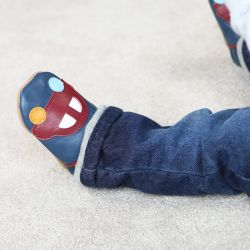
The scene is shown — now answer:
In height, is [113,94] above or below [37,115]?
below

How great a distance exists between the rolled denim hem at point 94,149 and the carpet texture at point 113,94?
31 millimetres

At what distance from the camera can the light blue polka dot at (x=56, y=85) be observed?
0.62 m

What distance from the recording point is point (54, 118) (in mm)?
606

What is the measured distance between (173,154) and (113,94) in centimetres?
28

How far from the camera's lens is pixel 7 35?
41.1 inches

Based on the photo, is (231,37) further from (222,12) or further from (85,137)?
(85,137)

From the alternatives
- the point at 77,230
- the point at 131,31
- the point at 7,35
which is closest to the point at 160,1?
the point at 131,31

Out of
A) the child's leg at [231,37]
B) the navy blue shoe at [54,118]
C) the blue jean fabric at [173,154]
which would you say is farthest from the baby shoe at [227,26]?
the navy blue shoe at [54,118]

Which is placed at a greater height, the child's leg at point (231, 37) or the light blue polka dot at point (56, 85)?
the light blue polka dot at point (56, 85)

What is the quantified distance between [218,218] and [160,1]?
0.70 meters

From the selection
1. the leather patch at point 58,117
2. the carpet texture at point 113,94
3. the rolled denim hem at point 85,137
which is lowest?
the carpet texture at point 113,94

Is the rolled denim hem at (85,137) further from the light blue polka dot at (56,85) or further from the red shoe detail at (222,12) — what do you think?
the red shoe detail at (222,12)

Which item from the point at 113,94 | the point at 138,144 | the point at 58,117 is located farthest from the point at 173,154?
the point at 113,94

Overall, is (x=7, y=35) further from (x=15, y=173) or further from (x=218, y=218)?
(x=218, y=218)
